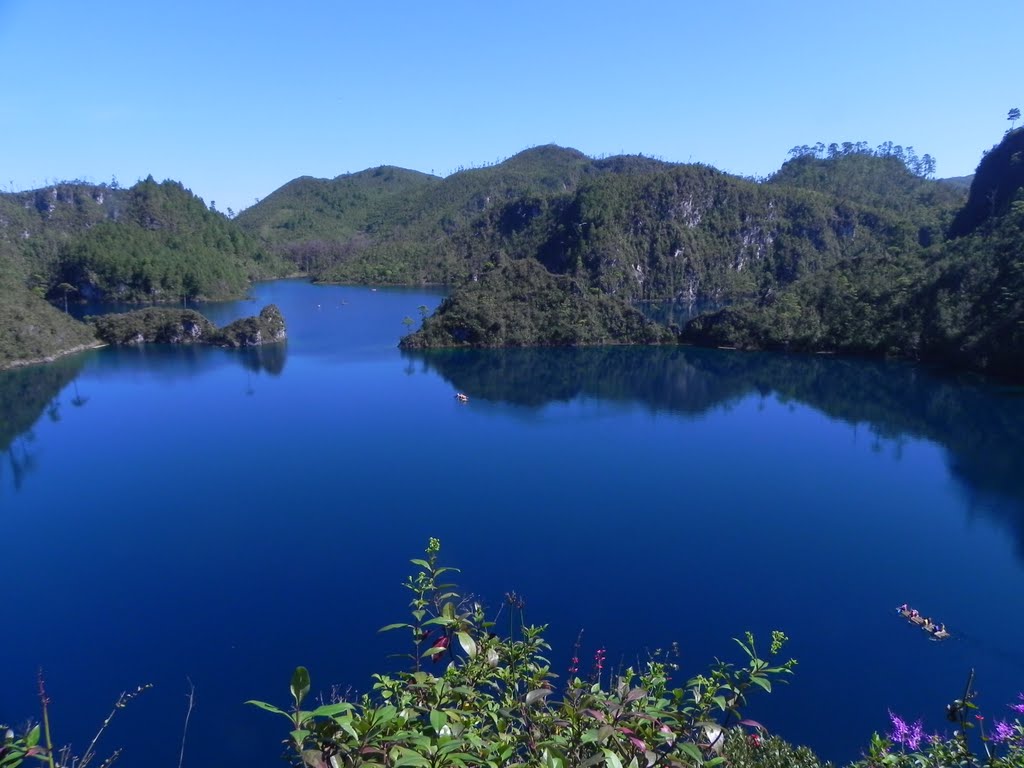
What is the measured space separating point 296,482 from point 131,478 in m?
4.68

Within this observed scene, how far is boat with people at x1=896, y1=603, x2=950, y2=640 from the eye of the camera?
10.6 meters

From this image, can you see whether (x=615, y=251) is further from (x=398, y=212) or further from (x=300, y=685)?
(x=300, y=685)

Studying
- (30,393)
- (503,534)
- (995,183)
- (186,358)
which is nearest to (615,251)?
(995,183)

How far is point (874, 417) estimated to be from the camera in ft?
80.8

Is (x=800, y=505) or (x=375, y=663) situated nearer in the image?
(x=375, y=663)

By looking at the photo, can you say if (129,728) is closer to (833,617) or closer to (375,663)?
(375,663)

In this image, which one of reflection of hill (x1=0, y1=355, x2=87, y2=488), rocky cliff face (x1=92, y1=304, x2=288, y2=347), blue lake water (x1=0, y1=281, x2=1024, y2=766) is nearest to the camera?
blue lake water (x1=0, y1=281, x2=1024, y2=766)

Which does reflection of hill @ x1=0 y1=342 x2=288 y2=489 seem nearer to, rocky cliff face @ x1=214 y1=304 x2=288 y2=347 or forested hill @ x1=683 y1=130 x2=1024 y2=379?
rocky cliff face @ x1=214 y1=304 x2=288 y2=347

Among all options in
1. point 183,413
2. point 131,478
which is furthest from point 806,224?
point 131,478

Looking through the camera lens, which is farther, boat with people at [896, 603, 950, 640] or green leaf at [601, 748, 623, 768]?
boat with people at [896, 603, 950, 640]

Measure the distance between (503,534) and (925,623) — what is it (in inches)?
296

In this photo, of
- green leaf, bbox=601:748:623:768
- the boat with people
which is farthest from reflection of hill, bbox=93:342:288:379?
green leaf, bbox=601:748:623:768

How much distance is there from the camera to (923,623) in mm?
10656

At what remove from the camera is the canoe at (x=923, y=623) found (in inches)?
415
